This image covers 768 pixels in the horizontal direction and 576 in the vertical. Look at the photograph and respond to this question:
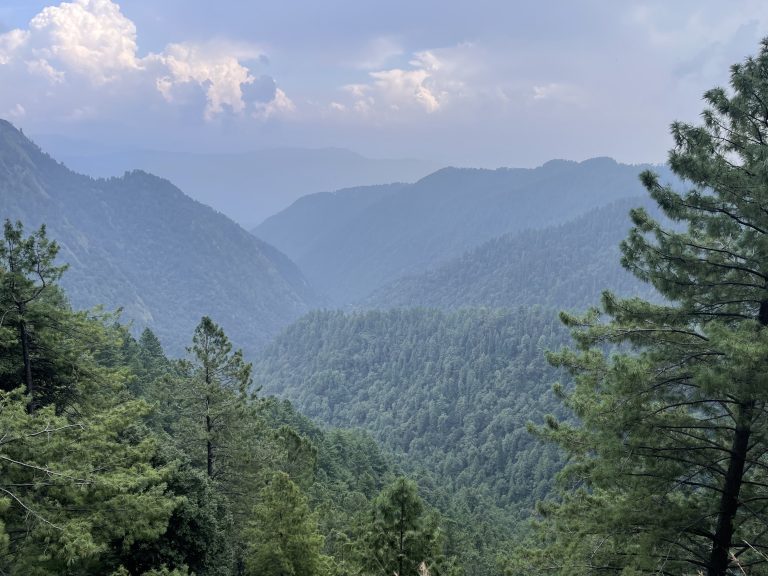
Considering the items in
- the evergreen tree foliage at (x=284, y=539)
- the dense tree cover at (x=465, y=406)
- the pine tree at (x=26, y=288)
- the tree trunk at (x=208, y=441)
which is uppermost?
the dense tree cover at (x=465, y=406)

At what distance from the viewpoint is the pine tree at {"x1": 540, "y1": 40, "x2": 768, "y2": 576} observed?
9.05 meters

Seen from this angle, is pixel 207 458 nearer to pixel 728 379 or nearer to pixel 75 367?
pixel 75 367

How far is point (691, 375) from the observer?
29.6ft

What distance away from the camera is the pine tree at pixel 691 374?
9.05 m

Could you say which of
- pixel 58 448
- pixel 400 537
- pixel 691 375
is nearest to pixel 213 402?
pixel 400 537

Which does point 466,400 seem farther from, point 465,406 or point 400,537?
point 400,537

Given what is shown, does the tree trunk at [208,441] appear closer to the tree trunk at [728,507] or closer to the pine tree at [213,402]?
the pine tree at [213,402]

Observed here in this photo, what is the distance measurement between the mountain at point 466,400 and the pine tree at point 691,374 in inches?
3520

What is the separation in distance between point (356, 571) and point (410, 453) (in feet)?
430

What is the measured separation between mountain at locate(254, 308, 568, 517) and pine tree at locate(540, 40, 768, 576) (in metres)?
89.4

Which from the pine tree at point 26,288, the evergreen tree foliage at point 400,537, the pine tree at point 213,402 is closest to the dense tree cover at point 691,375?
the evergreen tree foliage at point 400,537

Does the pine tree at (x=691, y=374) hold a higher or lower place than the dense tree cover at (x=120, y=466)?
higher

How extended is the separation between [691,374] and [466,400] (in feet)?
497

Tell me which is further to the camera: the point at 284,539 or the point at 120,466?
the point at 284,539
